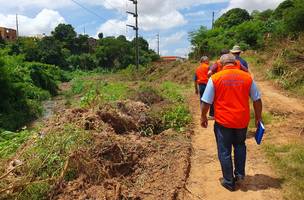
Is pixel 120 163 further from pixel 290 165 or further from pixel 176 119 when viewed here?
pixel 176 119

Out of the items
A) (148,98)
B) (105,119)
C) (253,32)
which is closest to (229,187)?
(105,119)

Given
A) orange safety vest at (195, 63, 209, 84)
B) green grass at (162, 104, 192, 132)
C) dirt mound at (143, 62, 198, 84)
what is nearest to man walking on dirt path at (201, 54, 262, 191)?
green grass at (162, 104, 192, 132)

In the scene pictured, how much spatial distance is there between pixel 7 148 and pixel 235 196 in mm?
4348

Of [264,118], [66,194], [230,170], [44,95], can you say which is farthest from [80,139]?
[44,95]

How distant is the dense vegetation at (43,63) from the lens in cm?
2416

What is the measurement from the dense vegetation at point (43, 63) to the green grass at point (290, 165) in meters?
14.9

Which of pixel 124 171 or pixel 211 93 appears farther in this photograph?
pixel 124 171

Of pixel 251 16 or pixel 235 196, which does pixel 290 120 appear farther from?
pixel 251 16

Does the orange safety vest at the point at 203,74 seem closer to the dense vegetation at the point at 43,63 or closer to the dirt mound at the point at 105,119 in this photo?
the dirt mound at the point at 105,119

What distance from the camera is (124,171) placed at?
7.27 metres

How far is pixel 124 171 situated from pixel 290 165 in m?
2.75

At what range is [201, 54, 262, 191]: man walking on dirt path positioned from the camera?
6.35m

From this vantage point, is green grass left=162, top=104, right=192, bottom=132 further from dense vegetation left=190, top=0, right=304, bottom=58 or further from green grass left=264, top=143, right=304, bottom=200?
dense vegetation left=190, top=0, right=304, bottom=58

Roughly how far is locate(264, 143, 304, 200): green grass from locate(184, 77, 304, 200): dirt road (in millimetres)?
131
